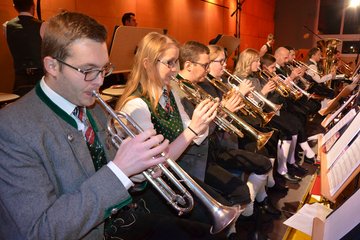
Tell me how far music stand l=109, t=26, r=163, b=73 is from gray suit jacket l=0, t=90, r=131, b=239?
216 centimetres

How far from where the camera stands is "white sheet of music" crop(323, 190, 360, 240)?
1.04 metres

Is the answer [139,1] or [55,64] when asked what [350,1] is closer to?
[139,1]

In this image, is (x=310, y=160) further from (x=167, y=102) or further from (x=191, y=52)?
(x=167, y=102)

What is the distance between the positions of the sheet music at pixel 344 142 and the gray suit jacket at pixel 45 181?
122cm

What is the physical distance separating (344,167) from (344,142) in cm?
30

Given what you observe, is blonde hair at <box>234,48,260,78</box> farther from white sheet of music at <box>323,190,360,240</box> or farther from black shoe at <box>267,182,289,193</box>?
white sheet of music at <box>323,190,360,240</box>

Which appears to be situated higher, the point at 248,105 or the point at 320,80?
the point at 248,105

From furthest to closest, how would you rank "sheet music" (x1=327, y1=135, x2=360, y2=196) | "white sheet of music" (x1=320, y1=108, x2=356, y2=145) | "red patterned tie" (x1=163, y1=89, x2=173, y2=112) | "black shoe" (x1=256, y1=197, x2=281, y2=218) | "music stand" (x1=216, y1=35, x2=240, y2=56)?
1. "music stand" (x1=216, y1=35, x2=240, y2=56)
2. "black shoe" (x1=256, y1=197, x2=281, y2=218)
3. "red patterned tie" (x1=163, y1=89, x2=173, y2=112)
4. "white sheet of music" (x1=320, y1=108, x2=356, y2=145)
5. "sheet music" (x1=327, y1=135, x2=360, y2=196)

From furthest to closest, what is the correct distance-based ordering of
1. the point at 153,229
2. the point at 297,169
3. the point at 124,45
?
the point at 297,169
the point at 124,45
the point at 153,229

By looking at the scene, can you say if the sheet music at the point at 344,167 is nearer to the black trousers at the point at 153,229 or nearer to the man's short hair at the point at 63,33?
the black trousers at the point at 153,229

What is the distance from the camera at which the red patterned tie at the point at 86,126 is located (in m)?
1.38

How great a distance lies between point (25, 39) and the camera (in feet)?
9.97

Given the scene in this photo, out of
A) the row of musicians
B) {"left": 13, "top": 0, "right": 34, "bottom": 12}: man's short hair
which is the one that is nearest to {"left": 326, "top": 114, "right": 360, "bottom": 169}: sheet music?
the row of musicians

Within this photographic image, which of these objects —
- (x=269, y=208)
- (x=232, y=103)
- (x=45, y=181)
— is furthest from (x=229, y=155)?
(x=45, y=181)
